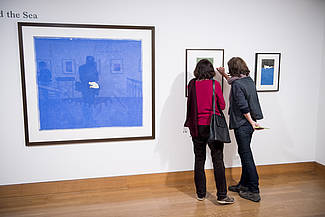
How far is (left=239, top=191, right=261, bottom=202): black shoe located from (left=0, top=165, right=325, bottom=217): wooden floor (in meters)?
0.04

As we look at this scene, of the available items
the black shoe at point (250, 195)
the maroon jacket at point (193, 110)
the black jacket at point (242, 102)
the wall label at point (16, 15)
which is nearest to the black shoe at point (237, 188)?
the black shoe at point (250, 195)

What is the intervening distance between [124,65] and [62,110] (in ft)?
2.15

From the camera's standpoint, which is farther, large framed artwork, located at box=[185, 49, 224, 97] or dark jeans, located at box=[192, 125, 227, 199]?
large framed artwork, located at box=[185, 49, 224, 97]

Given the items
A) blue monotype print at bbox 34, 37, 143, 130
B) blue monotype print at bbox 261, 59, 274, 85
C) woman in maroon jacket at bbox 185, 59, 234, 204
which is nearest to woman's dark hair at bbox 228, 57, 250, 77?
woman in maroon jacket at bbox 185, 59, 234, 204

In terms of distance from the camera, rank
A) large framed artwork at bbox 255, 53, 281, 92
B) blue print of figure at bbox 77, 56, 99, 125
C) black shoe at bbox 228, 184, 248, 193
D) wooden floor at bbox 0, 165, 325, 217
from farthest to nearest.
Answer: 1. large framed artwork at bbox 255, 53, 281, 92
2. black shoe at bbox 228, 184, 248, 193
3. blue print of figure at bbox 77, 56, 99, 125
4. wooden floor at bbox 0, 165, 325, 217

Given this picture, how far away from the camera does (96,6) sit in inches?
90.8

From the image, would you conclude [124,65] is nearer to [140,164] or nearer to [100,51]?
[100,51]

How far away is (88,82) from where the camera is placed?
2350 millimetres

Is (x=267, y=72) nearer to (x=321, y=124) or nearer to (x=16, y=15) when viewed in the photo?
(x=321, y=124)

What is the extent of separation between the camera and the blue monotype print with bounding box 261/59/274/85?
2.69 m

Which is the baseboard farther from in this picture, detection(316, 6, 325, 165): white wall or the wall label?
the wall label

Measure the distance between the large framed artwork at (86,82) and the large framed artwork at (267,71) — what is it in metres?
1.05

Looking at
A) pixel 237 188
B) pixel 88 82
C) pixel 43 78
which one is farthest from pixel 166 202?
pixel 43 78

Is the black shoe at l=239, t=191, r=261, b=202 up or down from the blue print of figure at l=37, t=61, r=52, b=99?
down
